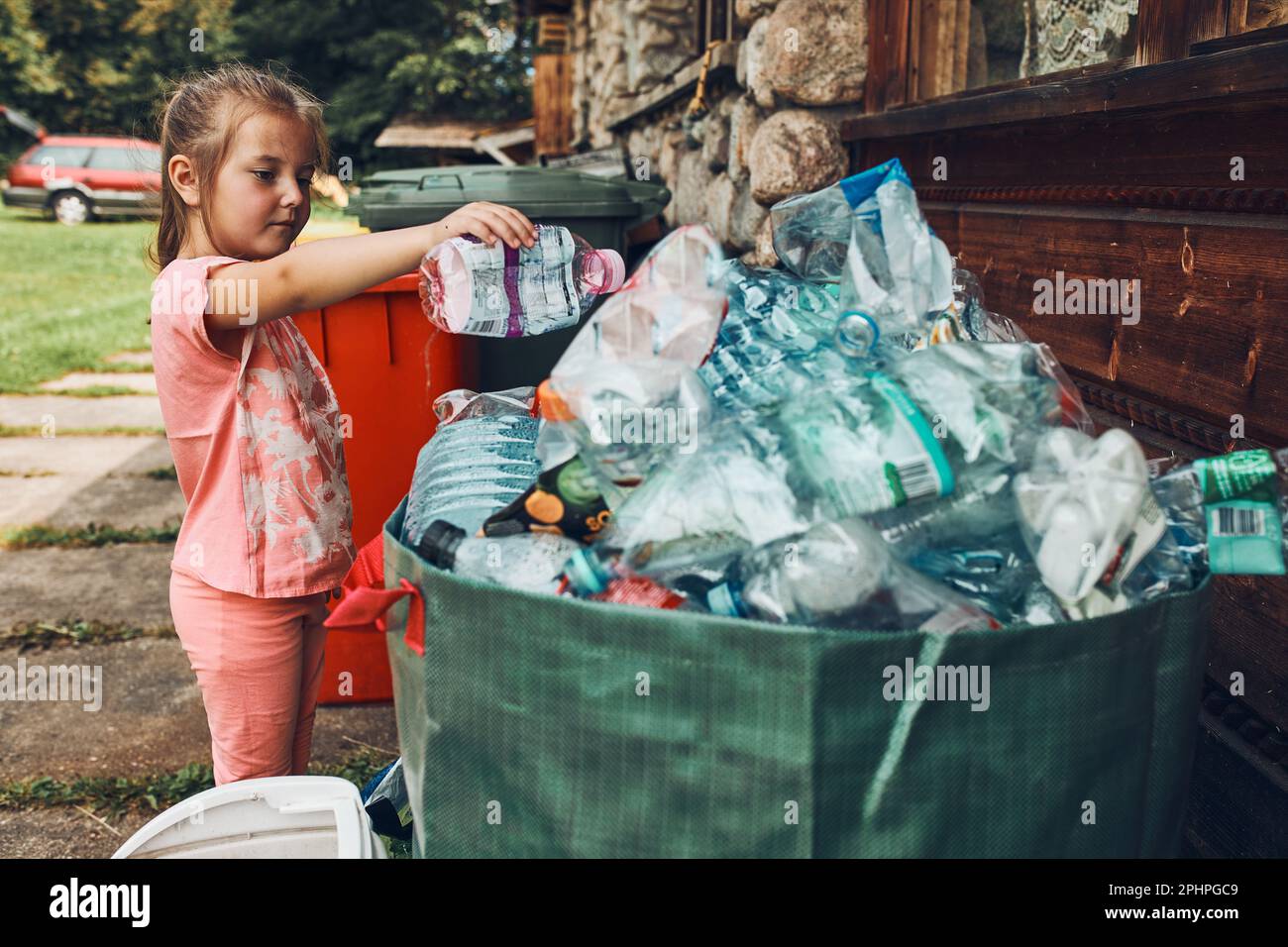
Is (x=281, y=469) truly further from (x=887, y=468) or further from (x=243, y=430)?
(x=887, y=468)

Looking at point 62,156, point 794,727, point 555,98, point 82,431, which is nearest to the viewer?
point 794,727

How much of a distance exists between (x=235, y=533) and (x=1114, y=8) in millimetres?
2055

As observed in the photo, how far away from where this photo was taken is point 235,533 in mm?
1903

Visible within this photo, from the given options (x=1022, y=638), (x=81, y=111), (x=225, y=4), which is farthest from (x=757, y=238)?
(x=81, y=111)

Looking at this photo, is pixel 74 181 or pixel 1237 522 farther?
pixel 74 181

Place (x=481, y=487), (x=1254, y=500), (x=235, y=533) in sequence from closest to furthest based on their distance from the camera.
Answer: (x=1254, y=500) → (x=481, y=487) → (x=235, y=533)

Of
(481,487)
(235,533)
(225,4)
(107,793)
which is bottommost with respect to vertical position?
(107,793)

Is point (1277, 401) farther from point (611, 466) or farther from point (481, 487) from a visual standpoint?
point (481, 487)

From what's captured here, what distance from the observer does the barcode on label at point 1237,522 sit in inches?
48.6

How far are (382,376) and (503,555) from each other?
1727 mm

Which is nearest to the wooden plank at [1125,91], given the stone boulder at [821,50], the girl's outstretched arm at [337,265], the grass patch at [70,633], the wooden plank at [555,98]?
the stone boulder at [821,50]

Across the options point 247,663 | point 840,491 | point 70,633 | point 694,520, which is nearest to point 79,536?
point 70,633

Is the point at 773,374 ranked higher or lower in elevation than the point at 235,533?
higher

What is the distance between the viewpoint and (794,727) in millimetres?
1086
